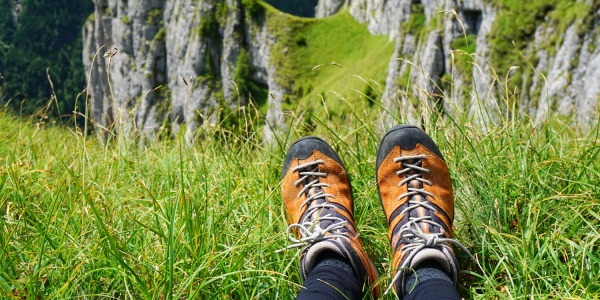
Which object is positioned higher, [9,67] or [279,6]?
[279,6]

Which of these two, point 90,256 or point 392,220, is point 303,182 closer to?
point 392,220

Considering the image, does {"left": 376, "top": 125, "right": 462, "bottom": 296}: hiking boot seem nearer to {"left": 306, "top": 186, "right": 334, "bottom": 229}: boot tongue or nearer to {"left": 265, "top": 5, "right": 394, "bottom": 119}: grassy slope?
{"left": 306, "top": 186, "right": 334, "bottom": 229}: boot tongue

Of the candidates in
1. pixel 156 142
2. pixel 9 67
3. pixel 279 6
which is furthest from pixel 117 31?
pixel 156 142

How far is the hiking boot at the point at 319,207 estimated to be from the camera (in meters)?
2.82

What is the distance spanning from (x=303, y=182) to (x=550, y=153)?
1.84 metres

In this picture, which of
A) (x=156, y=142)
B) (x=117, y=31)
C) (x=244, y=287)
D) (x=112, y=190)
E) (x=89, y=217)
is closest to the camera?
(x=244, y=287)

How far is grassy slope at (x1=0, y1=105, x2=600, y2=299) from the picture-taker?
2.39 m

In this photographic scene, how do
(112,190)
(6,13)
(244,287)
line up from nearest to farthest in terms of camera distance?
(244,287) → (112,190) → (6,13)

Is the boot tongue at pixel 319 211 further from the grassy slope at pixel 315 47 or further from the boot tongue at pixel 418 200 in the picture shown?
the grassy slope at pixel 315 47

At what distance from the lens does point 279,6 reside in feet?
620

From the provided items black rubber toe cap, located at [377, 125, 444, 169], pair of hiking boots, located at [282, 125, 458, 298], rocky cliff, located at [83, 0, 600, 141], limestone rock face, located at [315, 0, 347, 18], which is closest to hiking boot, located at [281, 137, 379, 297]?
pair of hiking boots, located at [282, 125, 458, 298]

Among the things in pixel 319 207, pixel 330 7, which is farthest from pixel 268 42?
pixel 319 207

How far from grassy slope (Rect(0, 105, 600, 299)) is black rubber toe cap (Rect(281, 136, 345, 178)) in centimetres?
21

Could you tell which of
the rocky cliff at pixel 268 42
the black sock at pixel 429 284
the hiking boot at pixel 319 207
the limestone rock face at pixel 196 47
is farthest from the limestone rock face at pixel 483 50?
the limestone rock face at pixel 196 47
